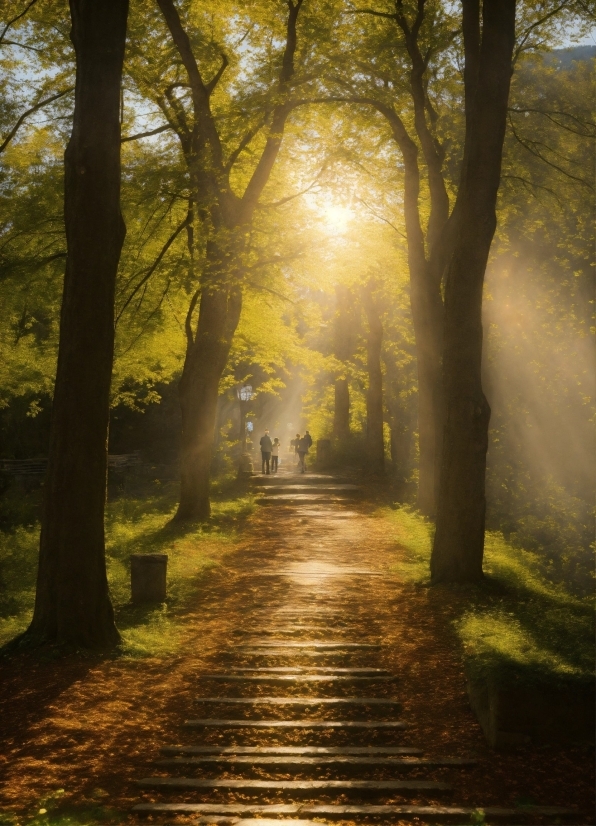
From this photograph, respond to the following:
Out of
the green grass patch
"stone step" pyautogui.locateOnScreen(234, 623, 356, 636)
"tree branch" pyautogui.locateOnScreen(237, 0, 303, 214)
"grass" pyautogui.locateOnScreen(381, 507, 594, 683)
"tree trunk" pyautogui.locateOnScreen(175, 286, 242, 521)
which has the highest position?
"tree branch" pyautogui.locateOnScreen(237, 0, 303, 214)

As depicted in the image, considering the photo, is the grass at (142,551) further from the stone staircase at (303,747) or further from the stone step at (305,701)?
the stone step at (305,701)

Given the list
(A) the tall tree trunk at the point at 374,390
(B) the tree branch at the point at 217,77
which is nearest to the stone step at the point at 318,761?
(B) the tree branch at the point at 217,77

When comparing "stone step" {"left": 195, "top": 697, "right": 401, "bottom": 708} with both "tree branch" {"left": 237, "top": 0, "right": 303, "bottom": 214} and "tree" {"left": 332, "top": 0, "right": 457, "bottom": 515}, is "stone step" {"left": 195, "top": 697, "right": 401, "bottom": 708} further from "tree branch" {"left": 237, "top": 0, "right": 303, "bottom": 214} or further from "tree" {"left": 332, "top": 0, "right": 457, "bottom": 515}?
"tree branch" {"left": 237, "top": 0, "right": 303, "bottom": 214}

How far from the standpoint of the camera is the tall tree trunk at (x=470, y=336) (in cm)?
1196

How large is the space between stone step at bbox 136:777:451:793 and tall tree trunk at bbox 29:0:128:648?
371cm

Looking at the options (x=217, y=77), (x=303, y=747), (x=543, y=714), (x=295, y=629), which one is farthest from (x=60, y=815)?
(x=217, y=77)

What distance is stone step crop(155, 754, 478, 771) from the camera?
6312 millimetres

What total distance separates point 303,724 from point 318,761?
0.84 metres

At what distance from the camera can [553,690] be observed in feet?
22.5

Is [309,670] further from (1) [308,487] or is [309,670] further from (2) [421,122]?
(1) [308,487]

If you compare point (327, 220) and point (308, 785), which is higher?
point (327, 220)

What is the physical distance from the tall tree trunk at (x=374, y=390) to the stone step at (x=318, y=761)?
905 inches

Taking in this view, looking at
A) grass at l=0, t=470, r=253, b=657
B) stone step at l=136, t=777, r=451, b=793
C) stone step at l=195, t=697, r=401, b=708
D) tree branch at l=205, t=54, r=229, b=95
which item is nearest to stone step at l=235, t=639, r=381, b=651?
grass at l=0, t=470, r=253, b=657

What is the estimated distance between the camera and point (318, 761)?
632 centimetres
